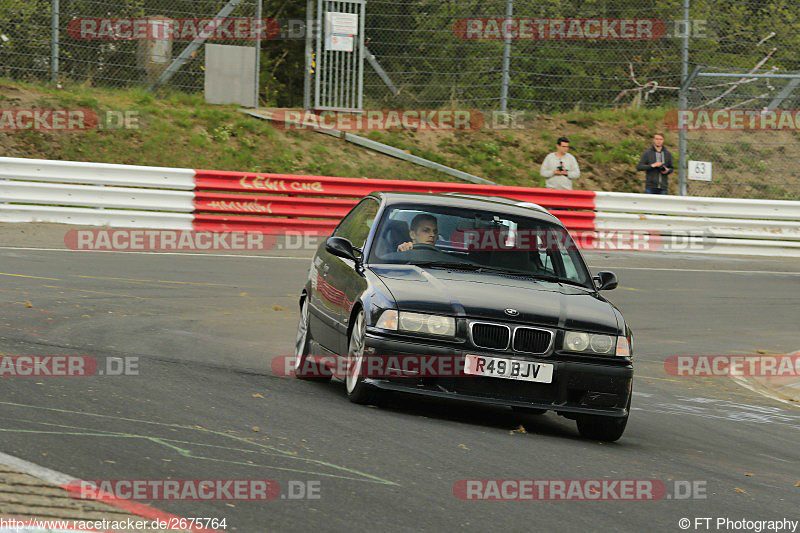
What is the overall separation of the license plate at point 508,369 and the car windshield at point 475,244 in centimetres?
110

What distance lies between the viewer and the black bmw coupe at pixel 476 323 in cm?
796

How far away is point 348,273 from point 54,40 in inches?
595

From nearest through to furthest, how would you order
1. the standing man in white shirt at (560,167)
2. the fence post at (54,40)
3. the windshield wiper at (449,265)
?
the windshield wiper at (449,265) < the standing man in white shirt at (560,167) < the fence post at (54,40)

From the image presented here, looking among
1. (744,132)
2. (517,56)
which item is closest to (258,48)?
(517,56)

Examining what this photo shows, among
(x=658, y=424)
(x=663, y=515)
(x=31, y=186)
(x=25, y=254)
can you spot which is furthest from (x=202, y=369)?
(x=31, y=186)

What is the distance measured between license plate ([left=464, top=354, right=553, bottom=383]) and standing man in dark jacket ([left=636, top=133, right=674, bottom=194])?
14.8m

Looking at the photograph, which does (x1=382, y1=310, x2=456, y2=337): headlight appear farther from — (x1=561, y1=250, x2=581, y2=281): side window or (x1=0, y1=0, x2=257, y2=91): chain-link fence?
(x1=0, y1=0, x2=257, y2=91): chain-link fence

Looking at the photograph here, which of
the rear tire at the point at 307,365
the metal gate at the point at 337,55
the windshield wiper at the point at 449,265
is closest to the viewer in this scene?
the windshield wiper at the point at 449,265

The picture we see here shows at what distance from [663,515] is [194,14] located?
778 inches

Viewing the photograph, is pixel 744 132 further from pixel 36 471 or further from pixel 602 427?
pixel 36 471

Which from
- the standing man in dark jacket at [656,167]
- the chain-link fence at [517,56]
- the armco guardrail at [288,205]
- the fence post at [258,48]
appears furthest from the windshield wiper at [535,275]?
the fence post at [258,48]

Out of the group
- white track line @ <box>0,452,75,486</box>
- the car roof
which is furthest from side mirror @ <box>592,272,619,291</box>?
white track line @ <box>0,452,75,486</box>

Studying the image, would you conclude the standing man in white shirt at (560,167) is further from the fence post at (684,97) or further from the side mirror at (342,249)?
the side mirror at (342,249)

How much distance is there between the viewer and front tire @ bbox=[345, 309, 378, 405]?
26.8 feet
